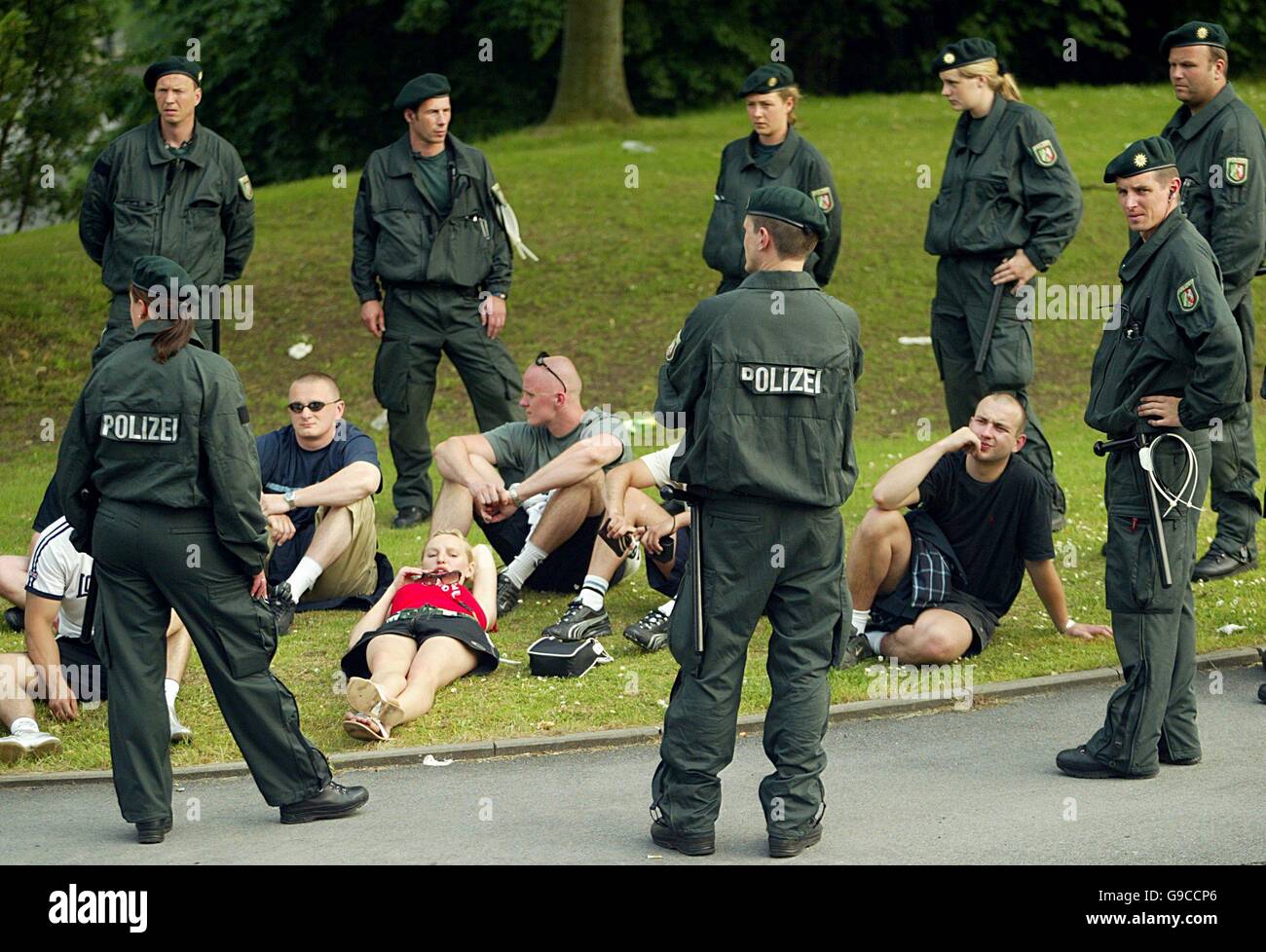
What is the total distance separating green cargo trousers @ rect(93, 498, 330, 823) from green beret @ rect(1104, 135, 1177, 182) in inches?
142

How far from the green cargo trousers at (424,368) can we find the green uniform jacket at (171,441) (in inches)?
201

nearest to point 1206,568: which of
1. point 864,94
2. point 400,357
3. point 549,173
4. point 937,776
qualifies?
point 937,776

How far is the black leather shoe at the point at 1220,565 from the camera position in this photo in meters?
9.47

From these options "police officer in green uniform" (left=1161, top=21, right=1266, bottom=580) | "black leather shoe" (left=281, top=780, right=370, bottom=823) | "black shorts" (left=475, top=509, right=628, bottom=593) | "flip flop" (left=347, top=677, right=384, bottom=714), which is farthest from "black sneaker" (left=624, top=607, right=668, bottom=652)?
"police officer in green uniform" (left=1161, top=21, right=1266, bottom=580)

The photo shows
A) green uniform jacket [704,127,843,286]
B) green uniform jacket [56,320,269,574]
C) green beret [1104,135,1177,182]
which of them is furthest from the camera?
green uniform jacket [704,127,843,286]

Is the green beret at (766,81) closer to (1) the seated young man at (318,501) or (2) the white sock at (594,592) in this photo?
(1) the seated young man at (318,501)

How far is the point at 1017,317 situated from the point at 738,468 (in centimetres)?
453

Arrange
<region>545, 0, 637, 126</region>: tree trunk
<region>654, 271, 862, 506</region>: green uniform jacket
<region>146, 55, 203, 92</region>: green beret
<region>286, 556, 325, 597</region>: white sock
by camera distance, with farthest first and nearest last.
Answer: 1. <region>545, 0, 637, 126</region>: tree trunk
2. <region>146, 55, 203, 92</region>: green beret
3. <region>286, 556, 325, 597</region>: white sock
4. <region>654, 271, 862, 506</region>: green uniform jacket

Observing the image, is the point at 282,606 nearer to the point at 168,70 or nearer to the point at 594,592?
the point at 594,592

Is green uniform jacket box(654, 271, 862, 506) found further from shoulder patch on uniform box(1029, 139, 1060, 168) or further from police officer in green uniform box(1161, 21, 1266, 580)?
shoulder patch on uniform box(1029, 139, 1060, 168)

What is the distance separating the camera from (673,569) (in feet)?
29.9

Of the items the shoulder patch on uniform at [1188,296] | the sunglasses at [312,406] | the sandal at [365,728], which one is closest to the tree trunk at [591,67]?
the sunglasses at [312,406]

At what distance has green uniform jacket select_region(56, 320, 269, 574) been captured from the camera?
6.06 metres

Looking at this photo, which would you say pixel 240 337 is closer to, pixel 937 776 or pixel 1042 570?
pixel 1042 570
